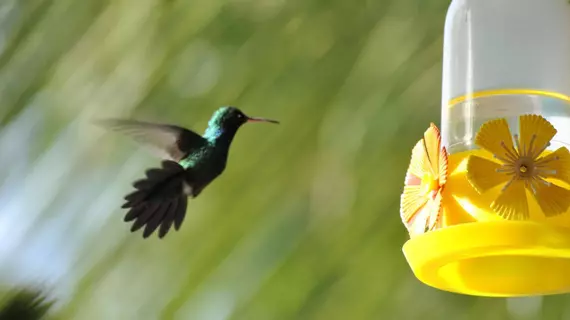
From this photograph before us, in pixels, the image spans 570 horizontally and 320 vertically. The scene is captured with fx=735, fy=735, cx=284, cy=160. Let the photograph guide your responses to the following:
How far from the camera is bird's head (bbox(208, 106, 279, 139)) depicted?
1500 mm

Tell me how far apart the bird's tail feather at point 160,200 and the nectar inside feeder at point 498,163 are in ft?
1.85

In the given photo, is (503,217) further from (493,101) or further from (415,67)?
(415,67)

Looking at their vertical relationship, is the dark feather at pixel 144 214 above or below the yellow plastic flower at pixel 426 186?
below

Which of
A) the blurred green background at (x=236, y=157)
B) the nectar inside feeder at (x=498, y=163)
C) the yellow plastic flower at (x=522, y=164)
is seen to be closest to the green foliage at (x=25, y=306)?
the blurred green background at (x=236, y=157)

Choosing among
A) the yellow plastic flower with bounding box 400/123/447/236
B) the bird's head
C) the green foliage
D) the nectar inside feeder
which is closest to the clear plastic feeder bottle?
the nectar inside feeder

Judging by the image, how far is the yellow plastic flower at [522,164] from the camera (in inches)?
33.4

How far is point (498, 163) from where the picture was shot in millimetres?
875

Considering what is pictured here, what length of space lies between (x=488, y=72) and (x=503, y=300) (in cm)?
44

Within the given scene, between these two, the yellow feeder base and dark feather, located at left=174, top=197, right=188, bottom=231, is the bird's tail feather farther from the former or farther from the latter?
the yellow feeder base

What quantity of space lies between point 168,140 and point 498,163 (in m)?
0.77

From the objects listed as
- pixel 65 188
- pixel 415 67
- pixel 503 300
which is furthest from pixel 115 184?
pixel 503 300

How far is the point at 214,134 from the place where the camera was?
1490 millimetres

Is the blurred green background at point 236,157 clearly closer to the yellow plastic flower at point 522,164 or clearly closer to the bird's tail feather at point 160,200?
the bird's tail feather at point 160,200

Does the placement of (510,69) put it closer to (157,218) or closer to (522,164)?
(522,164)
